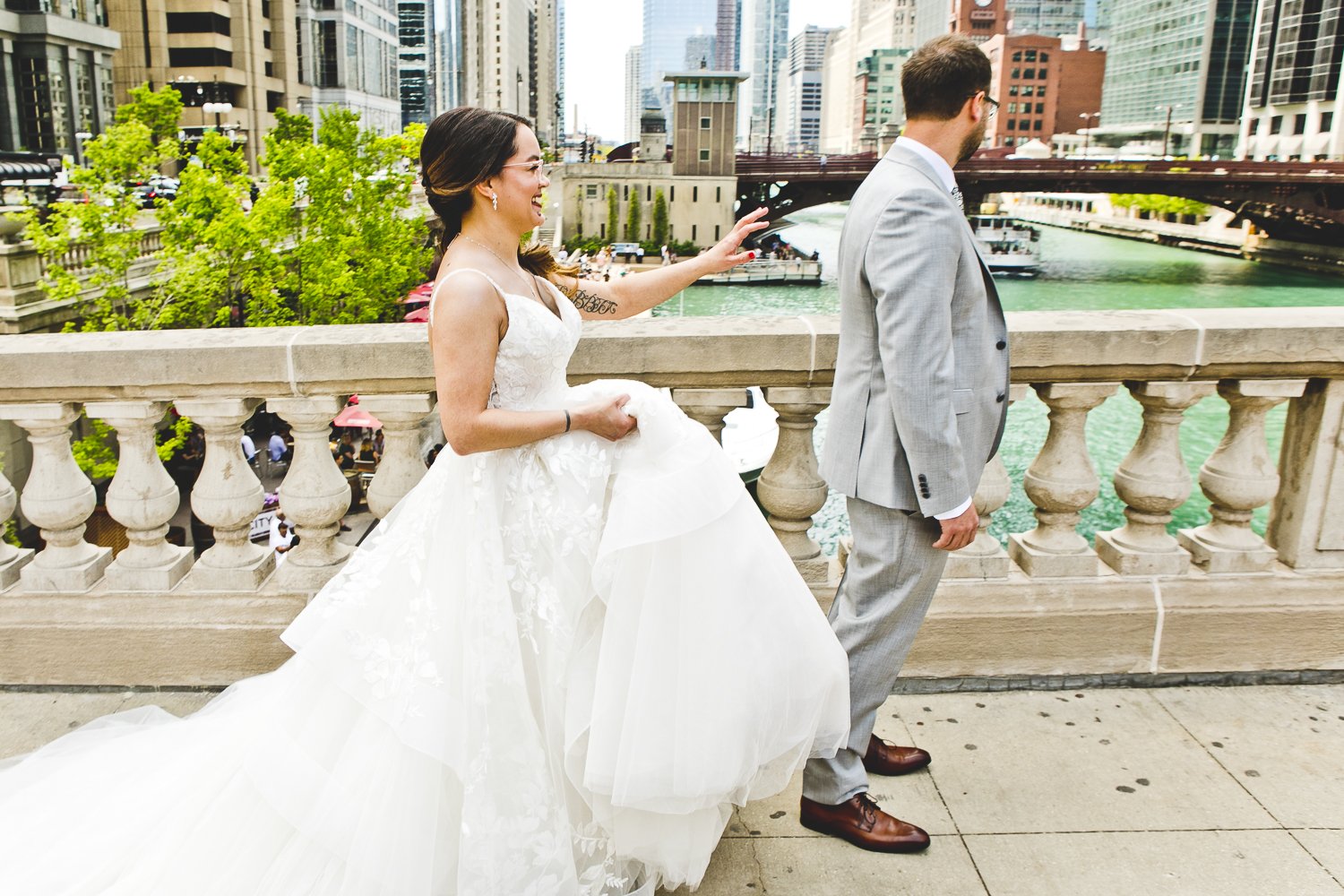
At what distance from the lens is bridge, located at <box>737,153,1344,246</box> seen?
49531 millimetres

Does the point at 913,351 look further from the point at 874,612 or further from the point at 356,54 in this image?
the point at 356,54

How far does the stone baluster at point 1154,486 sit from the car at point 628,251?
60850 millimetres

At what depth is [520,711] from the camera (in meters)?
2.26

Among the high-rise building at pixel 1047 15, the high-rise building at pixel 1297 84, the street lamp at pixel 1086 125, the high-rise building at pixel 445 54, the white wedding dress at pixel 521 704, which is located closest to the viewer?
the white wedding dress at pixel 521 704

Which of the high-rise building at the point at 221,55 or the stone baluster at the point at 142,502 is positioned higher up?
Result: the high-rise building at the point at 221,55

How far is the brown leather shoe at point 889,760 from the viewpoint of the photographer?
112 inches

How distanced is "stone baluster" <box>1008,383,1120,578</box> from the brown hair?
108 centimetres

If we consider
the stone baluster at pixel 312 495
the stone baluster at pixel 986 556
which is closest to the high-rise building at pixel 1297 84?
the stone baluster at pixel 986 556

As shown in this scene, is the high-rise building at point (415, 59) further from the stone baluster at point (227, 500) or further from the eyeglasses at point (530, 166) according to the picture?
the eyeglasses at point (530, 166)

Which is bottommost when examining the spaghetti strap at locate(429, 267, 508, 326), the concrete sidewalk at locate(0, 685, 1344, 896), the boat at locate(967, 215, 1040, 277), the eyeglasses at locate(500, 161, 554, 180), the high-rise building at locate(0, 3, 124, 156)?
the boat at locate(967, 215, 1040, 277)

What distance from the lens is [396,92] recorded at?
108m

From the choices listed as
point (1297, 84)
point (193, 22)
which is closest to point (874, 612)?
point (193, 22)

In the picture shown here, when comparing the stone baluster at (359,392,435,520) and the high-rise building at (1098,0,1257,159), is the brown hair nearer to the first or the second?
the stone baluster at (359,392,435,520)

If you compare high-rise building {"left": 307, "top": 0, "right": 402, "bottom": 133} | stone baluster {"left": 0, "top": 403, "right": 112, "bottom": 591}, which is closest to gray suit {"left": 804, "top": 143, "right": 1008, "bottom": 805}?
stone baluster {"left": 0, "top": 403, "right": 112, "bottom": 591}
